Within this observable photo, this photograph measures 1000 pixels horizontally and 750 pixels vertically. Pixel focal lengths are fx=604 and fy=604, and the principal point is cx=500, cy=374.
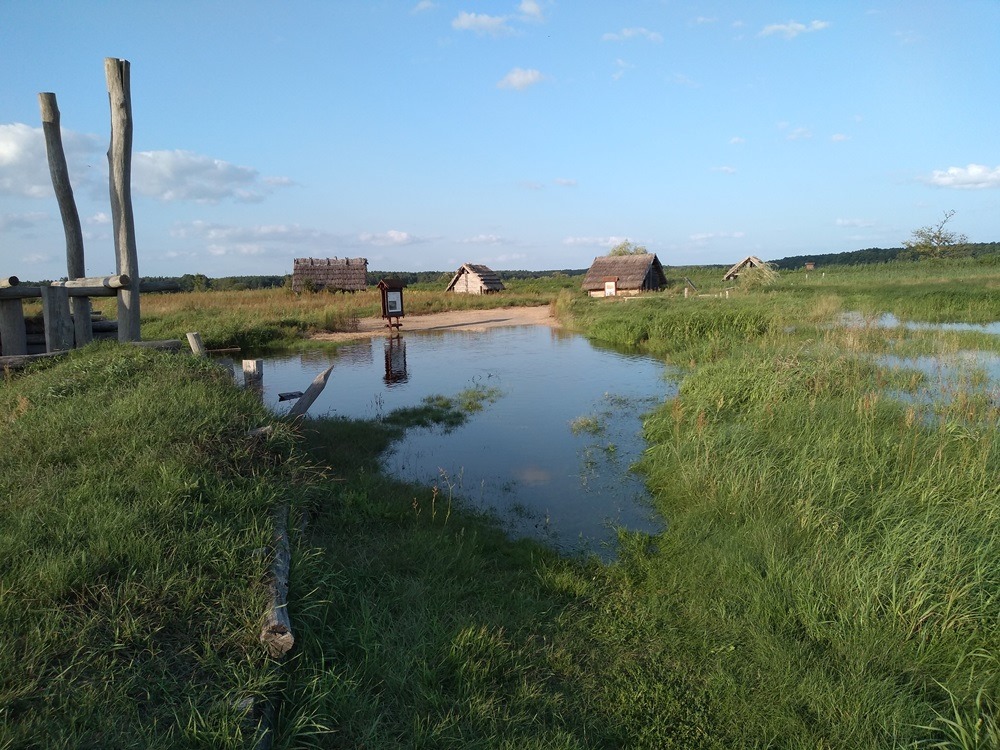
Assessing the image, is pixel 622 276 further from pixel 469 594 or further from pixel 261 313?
pixel 469 594

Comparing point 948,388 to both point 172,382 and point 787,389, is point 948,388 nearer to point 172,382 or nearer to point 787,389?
point 787,389

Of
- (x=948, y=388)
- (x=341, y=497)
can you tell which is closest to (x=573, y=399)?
(x=948, y=388)

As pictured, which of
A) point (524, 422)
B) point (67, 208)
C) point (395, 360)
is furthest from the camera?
point (395, 360)

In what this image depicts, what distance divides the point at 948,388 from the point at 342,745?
27.1 feet

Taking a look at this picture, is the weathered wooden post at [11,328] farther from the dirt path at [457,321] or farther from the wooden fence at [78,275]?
the dirt path at [457,321]

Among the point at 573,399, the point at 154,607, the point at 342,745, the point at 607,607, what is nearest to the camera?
the point at 342,745

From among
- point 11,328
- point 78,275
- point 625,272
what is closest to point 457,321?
point 625,272

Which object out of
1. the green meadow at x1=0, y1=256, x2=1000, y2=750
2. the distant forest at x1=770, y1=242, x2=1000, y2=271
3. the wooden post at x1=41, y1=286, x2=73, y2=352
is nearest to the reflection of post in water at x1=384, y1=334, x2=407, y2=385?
the wooden post at x1=41, y1=286, x2=73, y2=352

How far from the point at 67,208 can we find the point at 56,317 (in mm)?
1815

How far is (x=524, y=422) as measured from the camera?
9.86 m

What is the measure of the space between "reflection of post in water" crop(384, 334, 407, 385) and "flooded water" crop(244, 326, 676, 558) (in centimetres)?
6

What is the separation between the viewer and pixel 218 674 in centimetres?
275

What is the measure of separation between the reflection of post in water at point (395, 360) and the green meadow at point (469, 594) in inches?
273

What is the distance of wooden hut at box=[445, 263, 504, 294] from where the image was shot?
42781 millimetres
